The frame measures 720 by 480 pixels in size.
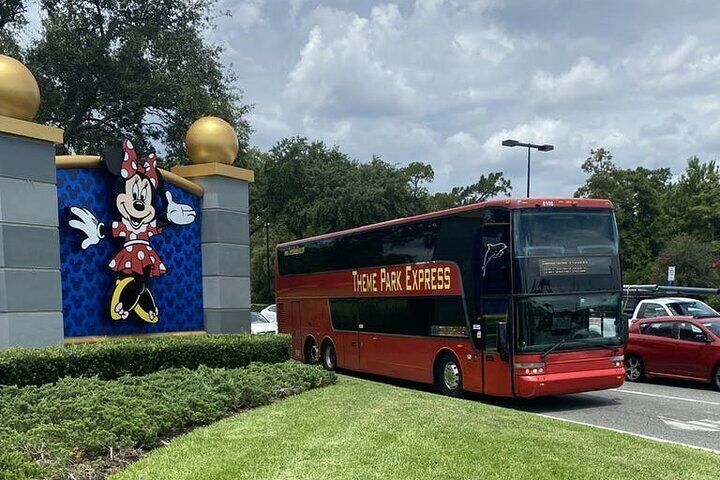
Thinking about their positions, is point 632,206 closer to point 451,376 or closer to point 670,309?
point 670,309

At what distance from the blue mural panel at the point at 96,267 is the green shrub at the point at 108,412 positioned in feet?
6.73

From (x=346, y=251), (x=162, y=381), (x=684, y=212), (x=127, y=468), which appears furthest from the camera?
(x=684, y=212)

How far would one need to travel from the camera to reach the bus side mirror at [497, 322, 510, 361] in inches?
421

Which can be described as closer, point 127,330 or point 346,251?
point 127,330

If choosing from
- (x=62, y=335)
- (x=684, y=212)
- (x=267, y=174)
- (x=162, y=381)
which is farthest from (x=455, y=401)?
(x=684, y=212)

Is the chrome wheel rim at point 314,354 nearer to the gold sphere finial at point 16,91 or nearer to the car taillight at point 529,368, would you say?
the car taillight at point 529,368

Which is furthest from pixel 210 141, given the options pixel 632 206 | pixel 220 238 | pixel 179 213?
pixel 632 206

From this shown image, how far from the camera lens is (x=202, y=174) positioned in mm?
13133

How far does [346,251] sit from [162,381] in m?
8.09

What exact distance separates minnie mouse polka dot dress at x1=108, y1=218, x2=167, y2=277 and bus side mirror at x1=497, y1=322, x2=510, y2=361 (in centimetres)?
602

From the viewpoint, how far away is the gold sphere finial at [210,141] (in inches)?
515

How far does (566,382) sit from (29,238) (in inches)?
339

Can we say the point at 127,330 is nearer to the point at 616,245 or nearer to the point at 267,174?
the point at 616,245

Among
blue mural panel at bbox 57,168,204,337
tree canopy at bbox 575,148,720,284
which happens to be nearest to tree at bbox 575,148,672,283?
tree canopy at bbox 575,148,720,284
